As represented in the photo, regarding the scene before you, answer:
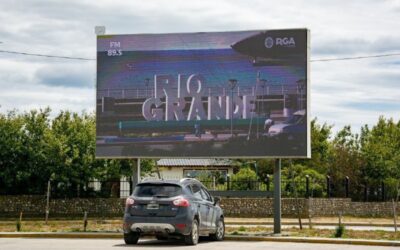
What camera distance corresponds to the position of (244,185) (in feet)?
140

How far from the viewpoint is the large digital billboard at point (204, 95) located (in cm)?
2452

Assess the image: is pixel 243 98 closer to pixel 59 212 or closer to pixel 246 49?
pixel 246 49

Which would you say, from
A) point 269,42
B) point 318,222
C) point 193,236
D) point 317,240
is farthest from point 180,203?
point 318,222

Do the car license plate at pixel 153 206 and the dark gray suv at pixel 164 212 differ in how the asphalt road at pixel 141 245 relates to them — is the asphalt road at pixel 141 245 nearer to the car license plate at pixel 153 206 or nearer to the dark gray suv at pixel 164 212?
the dark gray suv at pixel 164 212

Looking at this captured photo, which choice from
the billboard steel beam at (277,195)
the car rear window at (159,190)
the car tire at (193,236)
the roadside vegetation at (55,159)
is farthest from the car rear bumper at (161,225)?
the roadside vegetation at (55,159)

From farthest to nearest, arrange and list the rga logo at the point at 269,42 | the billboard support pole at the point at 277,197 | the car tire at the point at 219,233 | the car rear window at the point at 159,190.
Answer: the billboard support pole at the point at 277,197, the rga logo at the point at 269,42, the car tire at the point at 219,233, the car rear window at the point at 159,190

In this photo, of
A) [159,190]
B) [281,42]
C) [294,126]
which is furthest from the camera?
[281,42]

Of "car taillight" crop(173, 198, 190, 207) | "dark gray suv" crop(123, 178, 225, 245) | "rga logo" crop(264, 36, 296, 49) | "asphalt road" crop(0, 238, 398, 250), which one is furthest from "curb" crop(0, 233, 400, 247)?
"rga logo" crop(264, 36, 296, 49)

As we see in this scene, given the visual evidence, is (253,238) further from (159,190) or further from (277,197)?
(159,190)

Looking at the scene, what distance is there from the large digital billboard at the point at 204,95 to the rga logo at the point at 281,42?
3cm

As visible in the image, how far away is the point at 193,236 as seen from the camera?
2020cm

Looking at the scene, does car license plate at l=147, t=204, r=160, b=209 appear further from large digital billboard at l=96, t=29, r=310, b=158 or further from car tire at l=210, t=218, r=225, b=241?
large digital billboard at l=96, t=29, r=310, b=158

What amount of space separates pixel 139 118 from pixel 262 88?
13.3 feet

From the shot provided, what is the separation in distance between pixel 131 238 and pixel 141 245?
12.7 inches
